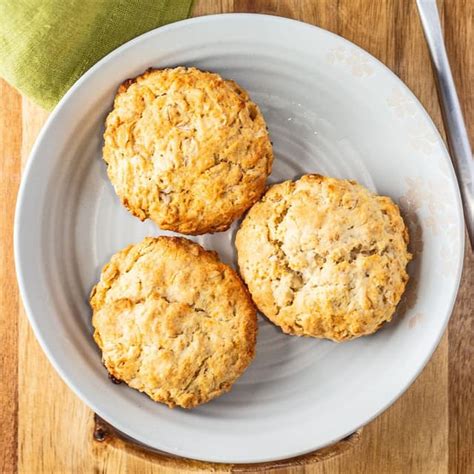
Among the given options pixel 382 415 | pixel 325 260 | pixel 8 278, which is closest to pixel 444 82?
pixel 325 260

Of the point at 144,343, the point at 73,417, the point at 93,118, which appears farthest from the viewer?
the point at 73,417

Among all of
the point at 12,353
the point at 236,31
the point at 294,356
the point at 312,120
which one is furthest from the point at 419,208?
the point at 12,353

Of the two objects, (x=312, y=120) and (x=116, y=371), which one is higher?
(x=312, y=120)

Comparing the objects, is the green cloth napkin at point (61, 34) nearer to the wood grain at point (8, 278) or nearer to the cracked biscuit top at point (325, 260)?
the wood grain at point (8, 278)

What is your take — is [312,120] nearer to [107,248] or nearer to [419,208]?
[419,208]

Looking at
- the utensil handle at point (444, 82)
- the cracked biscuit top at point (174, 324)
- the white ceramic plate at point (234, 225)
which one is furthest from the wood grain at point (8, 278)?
the utensil handle at point (444, 82)

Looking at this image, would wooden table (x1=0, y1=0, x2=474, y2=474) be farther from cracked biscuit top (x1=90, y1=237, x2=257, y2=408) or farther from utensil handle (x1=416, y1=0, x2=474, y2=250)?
cracked biscuit top (x1=90, y1=237, x2=257, y2=408)
